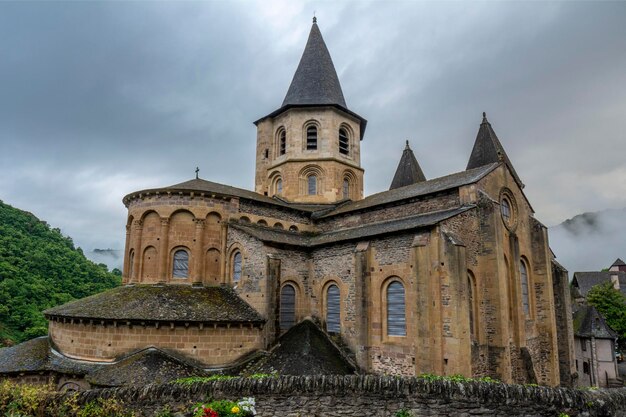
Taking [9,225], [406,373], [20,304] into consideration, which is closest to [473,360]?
[406,373]

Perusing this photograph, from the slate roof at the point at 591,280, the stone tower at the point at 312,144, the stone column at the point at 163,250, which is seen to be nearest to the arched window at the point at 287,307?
the stone column at the point at 163,250

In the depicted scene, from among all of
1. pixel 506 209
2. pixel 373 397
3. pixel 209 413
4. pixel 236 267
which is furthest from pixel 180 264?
pixel 506 209

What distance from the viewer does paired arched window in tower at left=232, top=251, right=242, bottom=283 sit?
19859 mm

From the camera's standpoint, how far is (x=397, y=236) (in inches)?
676

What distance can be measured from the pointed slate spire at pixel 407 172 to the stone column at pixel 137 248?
18.8m

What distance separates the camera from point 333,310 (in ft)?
63.0

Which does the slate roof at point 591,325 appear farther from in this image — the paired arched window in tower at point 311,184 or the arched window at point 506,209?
the paired arched window in tower at point 311,184

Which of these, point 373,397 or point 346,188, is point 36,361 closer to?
point 373,397

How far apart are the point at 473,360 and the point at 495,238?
5.06 m

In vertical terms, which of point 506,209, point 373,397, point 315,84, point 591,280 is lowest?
point 373,397

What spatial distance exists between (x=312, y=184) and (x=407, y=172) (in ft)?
26.7

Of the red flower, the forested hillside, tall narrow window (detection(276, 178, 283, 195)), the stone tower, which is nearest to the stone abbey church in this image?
the stone tower

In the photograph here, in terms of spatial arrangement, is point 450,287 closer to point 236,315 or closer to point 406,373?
point 406,373

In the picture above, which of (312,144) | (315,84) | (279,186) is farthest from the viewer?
(315,84)
